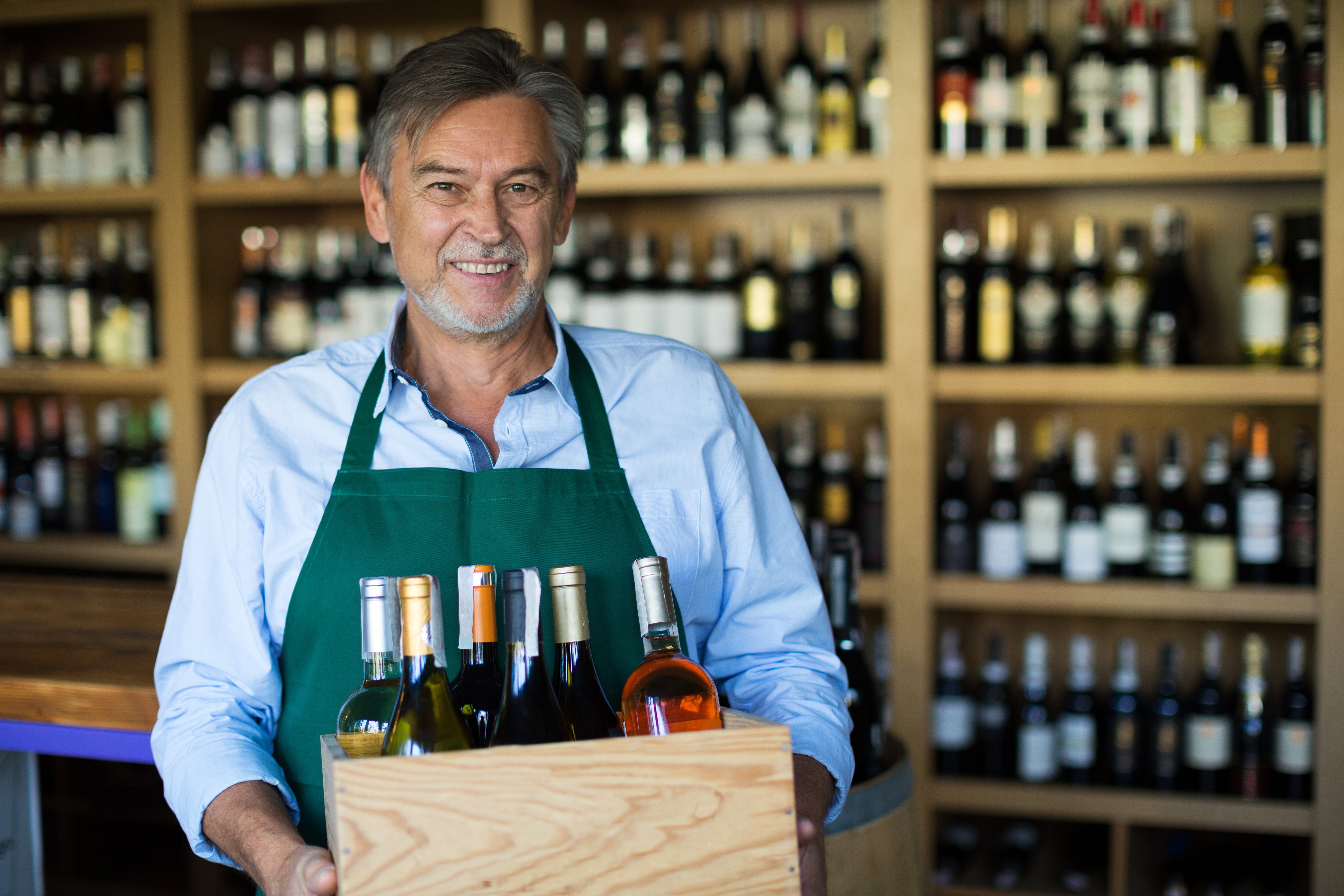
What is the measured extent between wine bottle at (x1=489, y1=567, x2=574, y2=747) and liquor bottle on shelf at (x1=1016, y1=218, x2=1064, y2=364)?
1.42 metres

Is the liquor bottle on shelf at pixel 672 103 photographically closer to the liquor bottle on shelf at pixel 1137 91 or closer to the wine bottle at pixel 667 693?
the liquor bottle on shelf at pixel 1137 91

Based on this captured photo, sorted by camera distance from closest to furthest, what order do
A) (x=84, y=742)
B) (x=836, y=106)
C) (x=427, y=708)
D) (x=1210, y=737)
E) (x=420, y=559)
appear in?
(x=427, y=708)
(x=420, y=559)
(x=84, y=742)
(x=1210, y=737)
(x=836, y=106)

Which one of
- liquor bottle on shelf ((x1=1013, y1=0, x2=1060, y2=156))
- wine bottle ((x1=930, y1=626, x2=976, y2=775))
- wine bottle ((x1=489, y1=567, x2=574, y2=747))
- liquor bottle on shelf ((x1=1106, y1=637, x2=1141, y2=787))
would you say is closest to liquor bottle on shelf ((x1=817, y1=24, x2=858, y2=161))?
liquor bottle on shelf ((x1=1013, y1=0, x2=1060, y2=156))

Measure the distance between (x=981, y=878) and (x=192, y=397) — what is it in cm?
172

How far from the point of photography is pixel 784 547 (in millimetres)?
1000

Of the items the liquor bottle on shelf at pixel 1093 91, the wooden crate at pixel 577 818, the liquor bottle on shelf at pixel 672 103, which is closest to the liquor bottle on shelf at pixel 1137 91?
the liquor bottle on shelf at pixel 1093 91

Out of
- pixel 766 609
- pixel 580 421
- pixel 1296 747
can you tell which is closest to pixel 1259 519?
pixel 1296 747

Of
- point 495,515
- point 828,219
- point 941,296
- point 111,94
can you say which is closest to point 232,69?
point 111,94

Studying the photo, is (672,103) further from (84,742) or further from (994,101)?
(84,742)

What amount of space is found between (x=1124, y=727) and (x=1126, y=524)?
0.35m

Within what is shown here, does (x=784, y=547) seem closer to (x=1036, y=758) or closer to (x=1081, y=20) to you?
(x=1036, y=758)

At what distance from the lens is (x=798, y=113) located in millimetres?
1976

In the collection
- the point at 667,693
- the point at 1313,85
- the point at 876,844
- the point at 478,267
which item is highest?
the point at 1313,85

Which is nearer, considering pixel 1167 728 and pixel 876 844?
pixel 876 844
